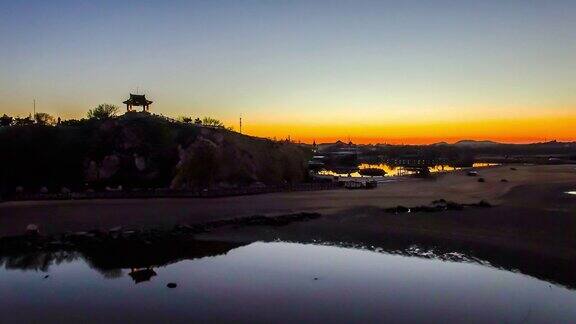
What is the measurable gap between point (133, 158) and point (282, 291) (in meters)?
55.6

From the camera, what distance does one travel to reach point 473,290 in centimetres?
2305

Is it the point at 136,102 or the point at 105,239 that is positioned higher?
the point at 136,102

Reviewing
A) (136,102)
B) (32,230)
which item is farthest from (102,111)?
(32,230)

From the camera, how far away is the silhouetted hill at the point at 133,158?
6712cm

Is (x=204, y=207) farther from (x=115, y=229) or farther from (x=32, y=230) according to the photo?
(x=32, y=230)

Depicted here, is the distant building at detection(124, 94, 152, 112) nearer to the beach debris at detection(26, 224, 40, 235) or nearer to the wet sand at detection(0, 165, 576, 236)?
the wet sand at detection(0, 165, 576, 236)

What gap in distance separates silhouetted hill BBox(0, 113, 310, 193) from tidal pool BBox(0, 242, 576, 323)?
37.7m

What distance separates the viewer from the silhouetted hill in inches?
2643

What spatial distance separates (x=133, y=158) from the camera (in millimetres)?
71812

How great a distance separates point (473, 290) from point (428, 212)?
955 inches

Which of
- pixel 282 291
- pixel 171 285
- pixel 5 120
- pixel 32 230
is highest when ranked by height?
pixel 5 120

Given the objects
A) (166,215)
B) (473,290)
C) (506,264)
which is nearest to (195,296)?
(473,290)

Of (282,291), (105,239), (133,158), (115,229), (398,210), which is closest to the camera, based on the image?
(282,291)

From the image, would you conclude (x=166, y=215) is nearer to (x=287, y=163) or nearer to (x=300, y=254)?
(x=300, y=254)
